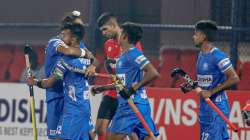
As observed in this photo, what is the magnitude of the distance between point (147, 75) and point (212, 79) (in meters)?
0.72

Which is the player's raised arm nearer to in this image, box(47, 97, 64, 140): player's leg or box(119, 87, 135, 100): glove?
box(47, 97, 64, 140): player's leg

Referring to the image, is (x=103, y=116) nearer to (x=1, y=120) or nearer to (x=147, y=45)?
(x=1, y=120)

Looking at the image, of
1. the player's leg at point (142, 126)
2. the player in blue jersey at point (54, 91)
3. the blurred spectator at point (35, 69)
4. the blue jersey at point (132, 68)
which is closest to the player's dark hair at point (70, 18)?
the player in blue jersey at point (54, 91)

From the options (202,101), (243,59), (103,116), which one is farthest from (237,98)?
(202,101)

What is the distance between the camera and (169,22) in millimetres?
17594

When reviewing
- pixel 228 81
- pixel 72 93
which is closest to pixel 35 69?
pixel 72 93

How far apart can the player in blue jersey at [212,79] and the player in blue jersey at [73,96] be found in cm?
129

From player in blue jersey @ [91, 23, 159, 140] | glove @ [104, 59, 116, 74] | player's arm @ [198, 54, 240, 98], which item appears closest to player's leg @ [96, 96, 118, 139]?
glove @ [104, 59, 116, 74]

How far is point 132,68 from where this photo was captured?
39.5 feet

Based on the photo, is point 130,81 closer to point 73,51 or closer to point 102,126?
point 73,51

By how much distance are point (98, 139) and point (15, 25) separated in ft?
7.60

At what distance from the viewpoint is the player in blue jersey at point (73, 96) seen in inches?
465

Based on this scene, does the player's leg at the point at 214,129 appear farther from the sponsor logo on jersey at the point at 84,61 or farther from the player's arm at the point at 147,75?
the sponsor logo on jersey at the point at 84,61

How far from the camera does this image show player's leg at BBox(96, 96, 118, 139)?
1399 cm
